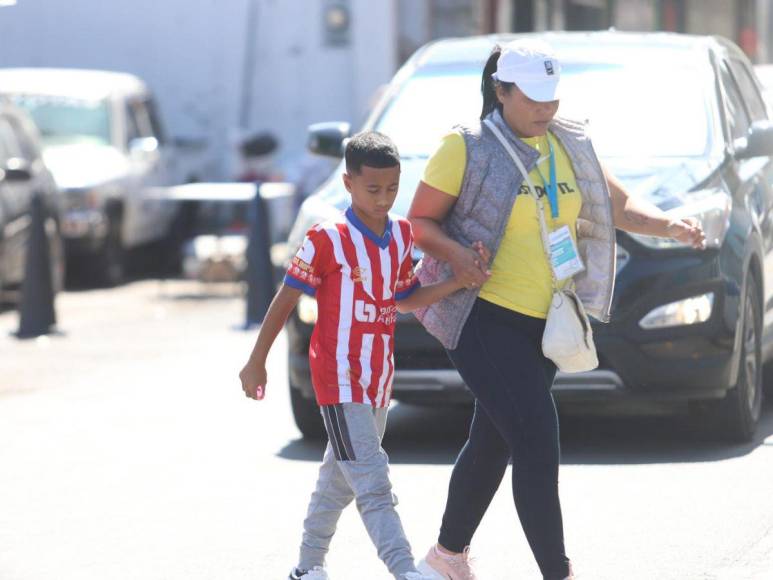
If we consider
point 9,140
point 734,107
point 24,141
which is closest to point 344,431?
point 734,107

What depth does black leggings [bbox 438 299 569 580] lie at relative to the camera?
5.57m

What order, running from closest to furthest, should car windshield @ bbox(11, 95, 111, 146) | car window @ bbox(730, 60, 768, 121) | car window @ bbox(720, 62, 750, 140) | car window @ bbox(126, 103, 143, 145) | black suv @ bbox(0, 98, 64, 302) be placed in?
car window @ bbox(720, 62, 750, 140), car window @ bbox(730, 60, 768, 121), black suv @ bbox(0, 98, 64, 302), car windshield @ bbox(11, 95, 111, 146), car window @ bbox(126, 103, 143, 145)

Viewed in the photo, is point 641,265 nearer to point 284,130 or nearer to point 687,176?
point 687,176

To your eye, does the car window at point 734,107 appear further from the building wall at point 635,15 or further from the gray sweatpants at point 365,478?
the building wall at point 635,15

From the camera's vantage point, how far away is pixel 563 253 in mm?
5719

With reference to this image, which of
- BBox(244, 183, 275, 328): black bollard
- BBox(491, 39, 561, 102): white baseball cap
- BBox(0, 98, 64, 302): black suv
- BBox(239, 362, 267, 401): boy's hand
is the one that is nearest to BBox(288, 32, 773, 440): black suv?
BBox(491, 39, 561, 102): white baseball cap

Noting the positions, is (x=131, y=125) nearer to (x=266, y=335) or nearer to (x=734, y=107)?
(x=734, y=107)

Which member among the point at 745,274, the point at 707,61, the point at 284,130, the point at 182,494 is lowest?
the point at 284,130

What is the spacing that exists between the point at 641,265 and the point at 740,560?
210 centimetres

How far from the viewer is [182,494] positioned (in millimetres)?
7844

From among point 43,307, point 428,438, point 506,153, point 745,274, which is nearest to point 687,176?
point 745,274

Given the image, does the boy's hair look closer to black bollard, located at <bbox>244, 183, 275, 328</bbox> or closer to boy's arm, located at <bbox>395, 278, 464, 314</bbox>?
boy's arm, located at <bbox>395, 278, 464, 314</bbox>

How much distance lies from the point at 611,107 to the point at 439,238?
377cm

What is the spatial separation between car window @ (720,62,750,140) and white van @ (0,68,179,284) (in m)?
9.35
